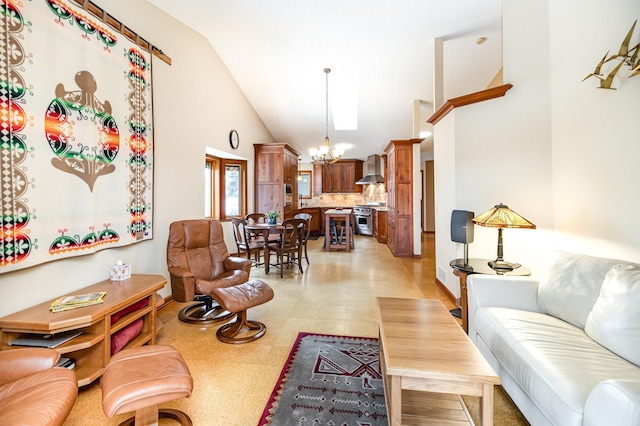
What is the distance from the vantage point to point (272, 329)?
2566mm

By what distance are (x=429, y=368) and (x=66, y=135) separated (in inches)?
109

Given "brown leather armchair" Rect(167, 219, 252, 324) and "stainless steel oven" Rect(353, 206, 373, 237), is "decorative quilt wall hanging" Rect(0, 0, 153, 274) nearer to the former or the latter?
"brown leather armchair" Rect(167, 219, 252, 324)

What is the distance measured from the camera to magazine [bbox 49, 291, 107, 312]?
5.76 ft

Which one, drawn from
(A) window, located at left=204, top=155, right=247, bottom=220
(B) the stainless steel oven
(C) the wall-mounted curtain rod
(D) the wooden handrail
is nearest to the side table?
(D) the wooden handrail

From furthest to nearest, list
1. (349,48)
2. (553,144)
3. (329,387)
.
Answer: (349,48), (553,144), (329,387)

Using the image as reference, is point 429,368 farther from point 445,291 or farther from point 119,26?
point 119,26

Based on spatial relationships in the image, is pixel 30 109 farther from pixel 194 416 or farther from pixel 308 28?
pixel 308 28

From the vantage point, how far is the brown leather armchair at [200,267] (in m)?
2.58

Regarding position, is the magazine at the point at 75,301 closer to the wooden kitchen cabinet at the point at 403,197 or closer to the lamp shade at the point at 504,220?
the lamp shade at the point at 504,220

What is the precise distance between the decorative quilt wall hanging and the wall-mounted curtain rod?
6cm

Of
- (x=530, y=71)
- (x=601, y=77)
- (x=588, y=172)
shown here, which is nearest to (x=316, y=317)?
(x=588, y=172)

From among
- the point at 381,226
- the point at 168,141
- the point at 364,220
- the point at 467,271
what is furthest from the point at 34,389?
the point at 364,220

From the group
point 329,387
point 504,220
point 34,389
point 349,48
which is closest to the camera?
point 34,389

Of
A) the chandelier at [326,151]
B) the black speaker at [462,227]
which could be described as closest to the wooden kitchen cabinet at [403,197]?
the chandelier at [326,151]
